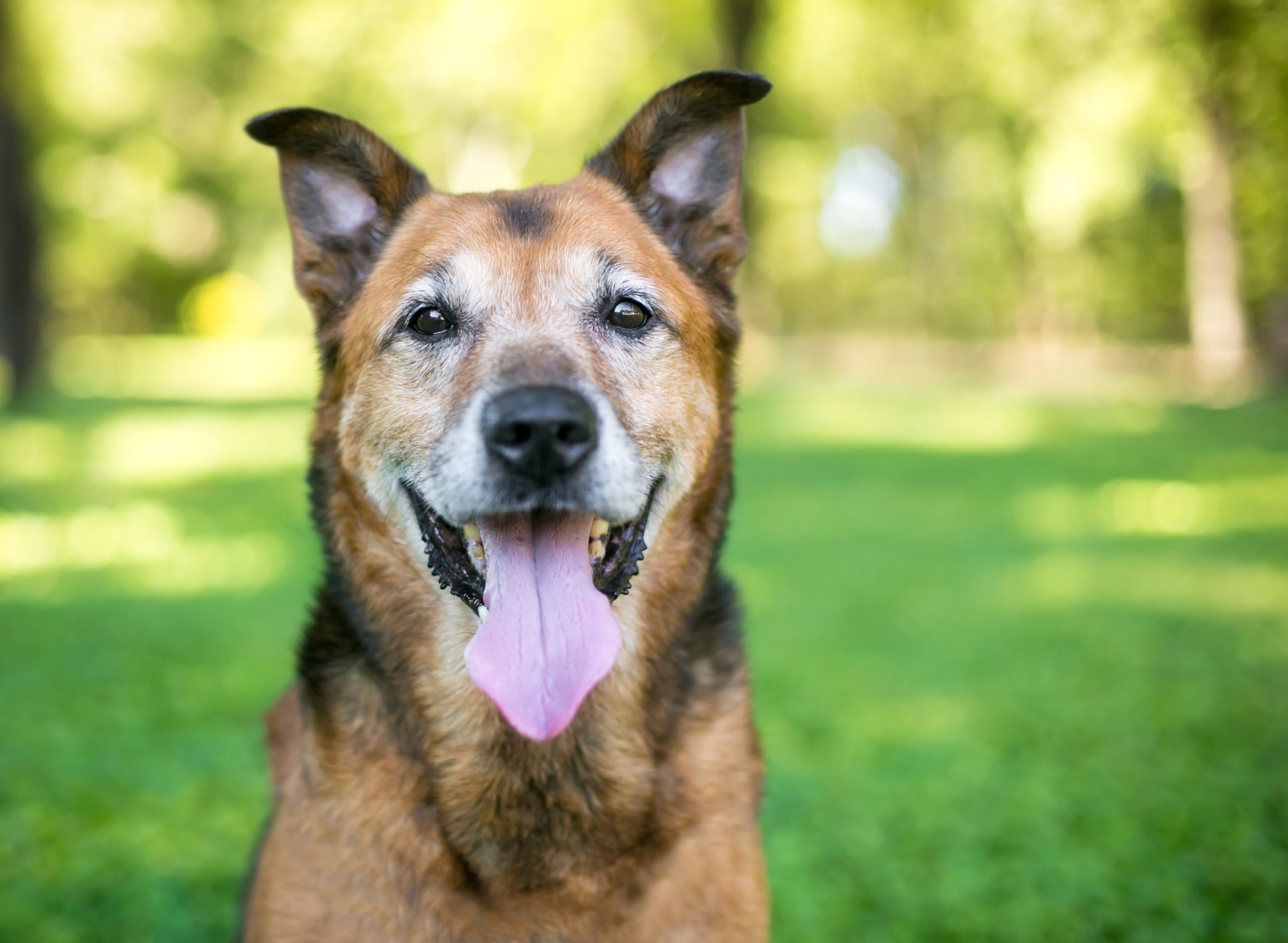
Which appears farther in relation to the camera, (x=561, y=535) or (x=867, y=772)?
(x=867, y=772)

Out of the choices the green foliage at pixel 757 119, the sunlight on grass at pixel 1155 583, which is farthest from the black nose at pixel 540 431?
the green foliage at pixel 757 119

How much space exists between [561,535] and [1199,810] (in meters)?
3.49

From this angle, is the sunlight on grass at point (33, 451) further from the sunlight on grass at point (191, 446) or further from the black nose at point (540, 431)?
the black nose at point (540, 431)

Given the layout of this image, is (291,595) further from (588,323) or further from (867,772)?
(588,323)

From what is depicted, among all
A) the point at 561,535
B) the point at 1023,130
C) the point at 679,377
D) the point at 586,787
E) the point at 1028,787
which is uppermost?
the point at 1023,130

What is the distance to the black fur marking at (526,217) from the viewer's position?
3.08 metres

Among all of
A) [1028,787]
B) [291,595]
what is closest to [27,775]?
[291,595]

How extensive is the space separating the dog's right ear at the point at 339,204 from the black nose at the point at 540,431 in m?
→ 1.02

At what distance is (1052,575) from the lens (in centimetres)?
891

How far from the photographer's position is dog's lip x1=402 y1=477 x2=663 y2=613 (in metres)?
2.75

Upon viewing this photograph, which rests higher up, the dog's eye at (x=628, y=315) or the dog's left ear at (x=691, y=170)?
the dog's left ear at (x=691, y=170)

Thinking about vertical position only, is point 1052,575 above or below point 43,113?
below

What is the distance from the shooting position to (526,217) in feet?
10.2

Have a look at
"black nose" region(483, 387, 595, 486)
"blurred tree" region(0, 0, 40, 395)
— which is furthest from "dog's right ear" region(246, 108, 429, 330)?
"blurred tree" region(0, 0, 40, 395)
